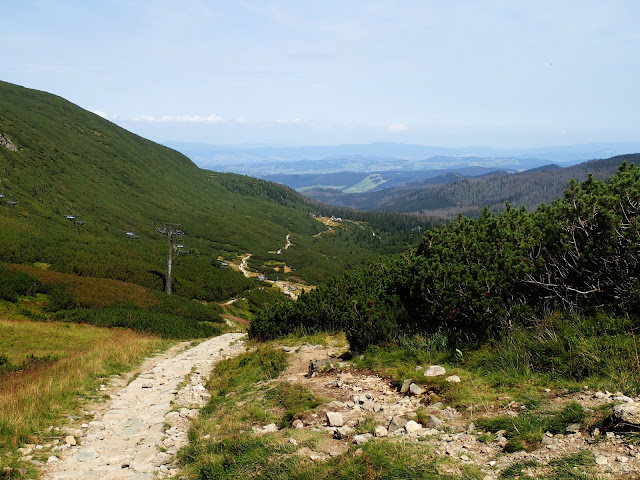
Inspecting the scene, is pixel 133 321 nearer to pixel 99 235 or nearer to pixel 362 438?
pixel 362 438

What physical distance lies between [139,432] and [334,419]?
16.7ft

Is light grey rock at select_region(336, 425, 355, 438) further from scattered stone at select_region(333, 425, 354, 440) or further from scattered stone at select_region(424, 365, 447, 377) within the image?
scattered stone at select_region(424, 365, 447, 377)

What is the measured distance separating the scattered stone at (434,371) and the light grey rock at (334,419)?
2.70 metres

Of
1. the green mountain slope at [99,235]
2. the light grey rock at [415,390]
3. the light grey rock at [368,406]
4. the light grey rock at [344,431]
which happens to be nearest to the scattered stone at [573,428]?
the light grey rock at [415,390]

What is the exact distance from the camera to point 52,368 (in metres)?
14.7

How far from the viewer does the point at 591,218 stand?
1042 centimetres

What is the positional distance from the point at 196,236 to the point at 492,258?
172m

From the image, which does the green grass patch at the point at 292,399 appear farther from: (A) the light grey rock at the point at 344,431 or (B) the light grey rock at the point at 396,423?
(B) the light grey rock at the point at 396,423

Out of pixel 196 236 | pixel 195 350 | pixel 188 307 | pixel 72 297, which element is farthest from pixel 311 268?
pixel 195 350

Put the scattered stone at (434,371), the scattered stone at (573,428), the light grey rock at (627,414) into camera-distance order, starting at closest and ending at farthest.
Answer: the light grey rock at (627,414), the scattered stone at (573,428), the scattered stone at (434,371)

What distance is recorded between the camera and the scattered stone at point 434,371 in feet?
32.5

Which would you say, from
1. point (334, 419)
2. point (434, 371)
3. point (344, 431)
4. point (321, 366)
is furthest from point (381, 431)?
point (321, 366)

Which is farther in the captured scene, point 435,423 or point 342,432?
point 342,432

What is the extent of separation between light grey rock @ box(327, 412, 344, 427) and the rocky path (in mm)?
3183
